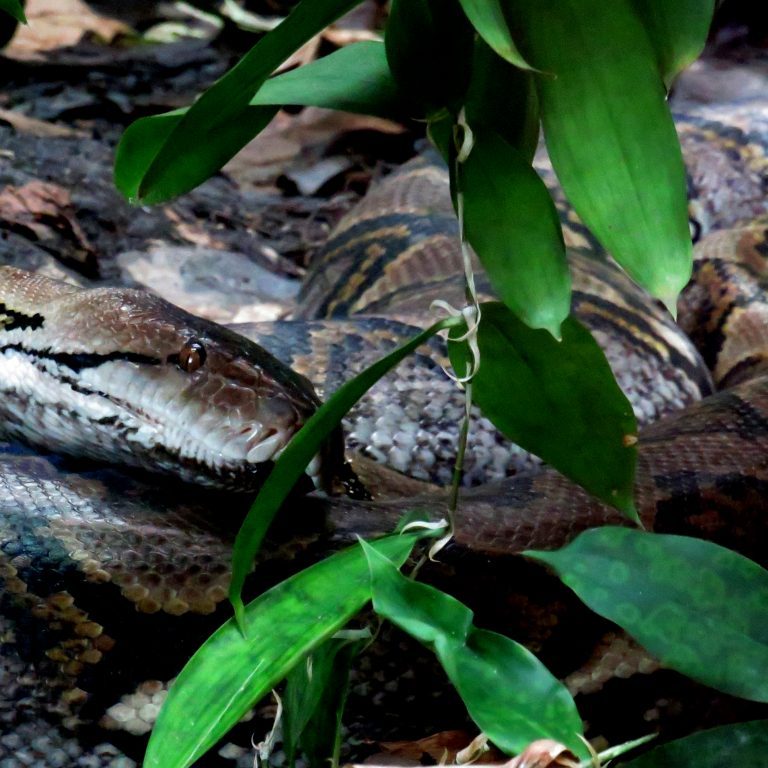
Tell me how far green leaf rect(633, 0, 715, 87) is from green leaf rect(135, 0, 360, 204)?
291 mm

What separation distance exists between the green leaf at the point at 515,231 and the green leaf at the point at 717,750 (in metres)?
0.48

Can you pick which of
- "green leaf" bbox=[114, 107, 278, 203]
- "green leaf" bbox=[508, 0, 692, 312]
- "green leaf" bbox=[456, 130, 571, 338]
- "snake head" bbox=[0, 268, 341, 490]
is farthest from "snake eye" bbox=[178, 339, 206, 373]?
"green leaf" bbox=[508, 0, 692, 312]

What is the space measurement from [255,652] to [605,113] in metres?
0.63

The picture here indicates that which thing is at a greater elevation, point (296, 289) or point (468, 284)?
point (468, 284)

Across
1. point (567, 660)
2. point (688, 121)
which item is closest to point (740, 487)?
point (567, 660)

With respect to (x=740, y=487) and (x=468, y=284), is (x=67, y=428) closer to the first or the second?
(x=468, y=284)

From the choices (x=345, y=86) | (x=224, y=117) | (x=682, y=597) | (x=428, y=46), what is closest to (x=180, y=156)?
(x=224, y=117)

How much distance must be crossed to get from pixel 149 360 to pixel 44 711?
51 centimetres

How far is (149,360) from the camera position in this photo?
63.9 inches

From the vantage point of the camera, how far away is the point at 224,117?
45.3 inches

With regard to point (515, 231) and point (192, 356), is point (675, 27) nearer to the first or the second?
point (515, 231)

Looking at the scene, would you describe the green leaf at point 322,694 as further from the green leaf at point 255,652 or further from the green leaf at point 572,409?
A: the green leaf at point 572,409

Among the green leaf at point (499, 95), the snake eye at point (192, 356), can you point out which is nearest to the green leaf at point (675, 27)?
the green leaf at point (499, 95)

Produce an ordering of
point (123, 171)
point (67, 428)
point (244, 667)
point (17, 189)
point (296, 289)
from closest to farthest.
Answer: point (244, 667)
point (123, 171)
point (67, 428)
point (17, 189)
point (296, 289)
